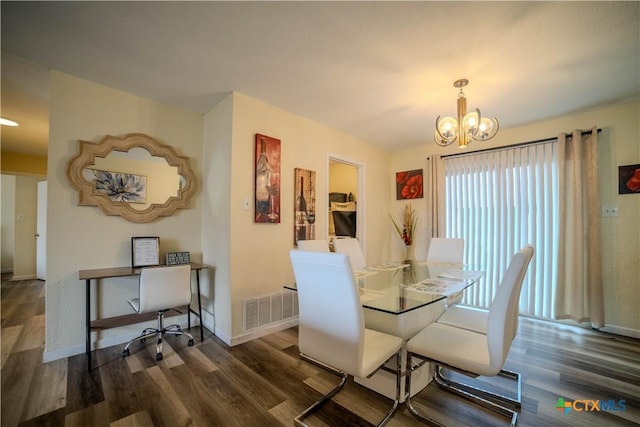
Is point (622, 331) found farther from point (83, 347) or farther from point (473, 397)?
point (83, 347)

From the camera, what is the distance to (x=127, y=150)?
2.52 m

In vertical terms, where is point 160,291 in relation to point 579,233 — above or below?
below

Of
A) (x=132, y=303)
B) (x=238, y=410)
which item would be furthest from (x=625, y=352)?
(x=132, y=303)

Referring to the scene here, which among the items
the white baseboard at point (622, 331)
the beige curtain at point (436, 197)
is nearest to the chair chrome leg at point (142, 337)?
the beige curtain at point (436, 197)

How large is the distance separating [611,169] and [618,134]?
386 mm

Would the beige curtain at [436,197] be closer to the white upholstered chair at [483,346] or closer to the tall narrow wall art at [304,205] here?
the tall narrow wall art at [304,205]

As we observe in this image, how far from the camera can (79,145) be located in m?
2.27

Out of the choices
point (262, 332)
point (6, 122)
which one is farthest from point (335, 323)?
point (6, 122)

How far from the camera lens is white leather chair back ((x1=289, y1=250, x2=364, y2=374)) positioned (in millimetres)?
1244

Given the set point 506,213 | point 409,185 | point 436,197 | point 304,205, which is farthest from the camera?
point 409,185

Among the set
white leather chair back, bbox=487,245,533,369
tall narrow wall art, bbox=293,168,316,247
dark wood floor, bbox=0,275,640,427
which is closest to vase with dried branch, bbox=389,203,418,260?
tall narrow wall art, bbox=293,168,316,247

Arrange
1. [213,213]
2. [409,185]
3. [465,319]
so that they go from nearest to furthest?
[465,319]
[213,213]
[409,185]

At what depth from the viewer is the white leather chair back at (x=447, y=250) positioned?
289 centimetres

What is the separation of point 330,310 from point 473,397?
1.24 m
